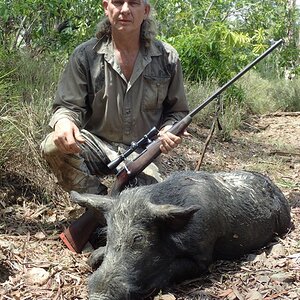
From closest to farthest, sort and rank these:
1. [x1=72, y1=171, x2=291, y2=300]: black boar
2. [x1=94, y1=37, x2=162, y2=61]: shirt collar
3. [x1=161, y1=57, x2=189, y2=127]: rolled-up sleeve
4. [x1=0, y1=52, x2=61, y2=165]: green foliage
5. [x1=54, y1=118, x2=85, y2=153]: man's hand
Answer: [x1=72, y1=171, x2=291, y2=300]: black boar
[x1=54, y1=118, x2=85, y2=153]: man's hand
[x1=94, y1=37, x2=162, y2=61]: shirt collar
[x1=161, y1=57, x2=189, y2=127]: rolled-up sleeve
[x1=0, y1=52, x2=61, y2=165]: green foliage

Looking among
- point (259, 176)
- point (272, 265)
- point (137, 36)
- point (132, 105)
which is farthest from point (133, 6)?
point (272, 265)

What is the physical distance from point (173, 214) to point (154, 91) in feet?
6.18

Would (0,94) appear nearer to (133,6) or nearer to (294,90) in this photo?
(133,6)

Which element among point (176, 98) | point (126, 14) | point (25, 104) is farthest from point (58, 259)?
point (25, 104)

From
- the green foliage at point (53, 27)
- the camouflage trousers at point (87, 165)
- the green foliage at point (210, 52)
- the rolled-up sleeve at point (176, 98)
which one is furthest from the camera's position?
the green foliage at point (210, 52)

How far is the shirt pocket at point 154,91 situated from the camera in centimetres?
482

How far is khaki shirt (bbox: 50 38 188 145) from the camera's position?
184 inches

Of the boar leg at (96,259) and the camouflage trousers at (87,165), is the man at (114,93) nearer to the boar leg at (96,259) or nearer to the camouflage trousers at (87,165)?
the camouflage trousers at (87,165)

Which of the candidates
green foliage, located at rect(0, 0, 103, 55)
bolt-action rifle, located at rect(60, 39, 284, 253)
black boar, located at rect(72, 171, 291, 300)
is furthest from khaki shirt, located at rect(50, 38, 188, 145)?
green foliage, located at rect(0, 0, 103, 55)

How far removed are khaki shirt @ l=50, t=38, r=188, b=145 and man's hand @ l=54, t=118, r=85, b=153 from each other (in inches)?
13.2

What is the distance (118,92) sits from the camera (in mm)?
4742

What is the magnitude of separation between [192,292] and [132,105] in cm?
196

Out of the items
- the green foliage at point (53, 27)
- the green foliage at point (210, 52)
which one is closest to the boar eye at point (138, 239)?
the green foliage at point (53, 27)

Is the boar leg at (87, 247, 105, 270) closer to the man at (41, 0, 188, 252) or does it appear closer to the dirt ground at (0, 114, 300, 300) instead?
the dirt ground at (0, 114, 300, 300)
